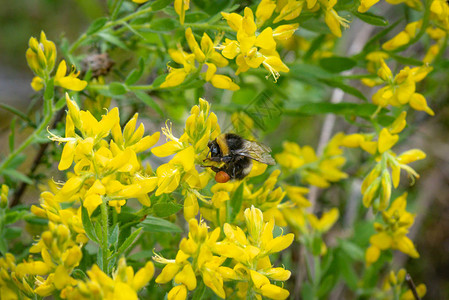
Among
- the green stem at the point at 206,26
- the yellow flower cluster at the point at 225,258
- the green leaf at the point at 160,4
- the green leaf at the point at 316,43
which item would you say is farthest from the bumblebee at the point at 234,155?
the green leaf at the point at 316,43

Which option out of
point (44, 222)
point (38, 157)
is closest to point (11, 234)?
point (44, 222)

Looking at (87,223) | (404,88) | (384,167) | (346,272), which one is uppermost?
(87,223)

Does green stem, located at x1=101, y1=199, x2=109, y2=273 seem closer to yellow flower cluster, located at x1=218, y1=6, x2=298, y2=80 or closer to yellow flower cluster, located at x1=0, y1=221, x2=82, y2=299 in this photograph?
yellow flower cluster, located at x1=0, y1=221, x2=82, y2=299

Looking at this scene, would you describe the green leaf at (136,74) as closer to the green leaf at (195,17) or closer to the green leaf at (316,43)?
the green leaf at (195,17)

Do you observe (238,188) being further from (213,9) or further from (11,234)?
(11,234)

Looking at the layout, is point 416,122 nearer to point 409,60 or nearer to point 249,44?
point 409,60

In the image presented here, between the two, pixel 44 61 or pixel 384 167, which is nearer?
pixel 44 61

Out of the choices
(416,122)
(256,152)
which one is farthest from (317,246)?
(416,122)
